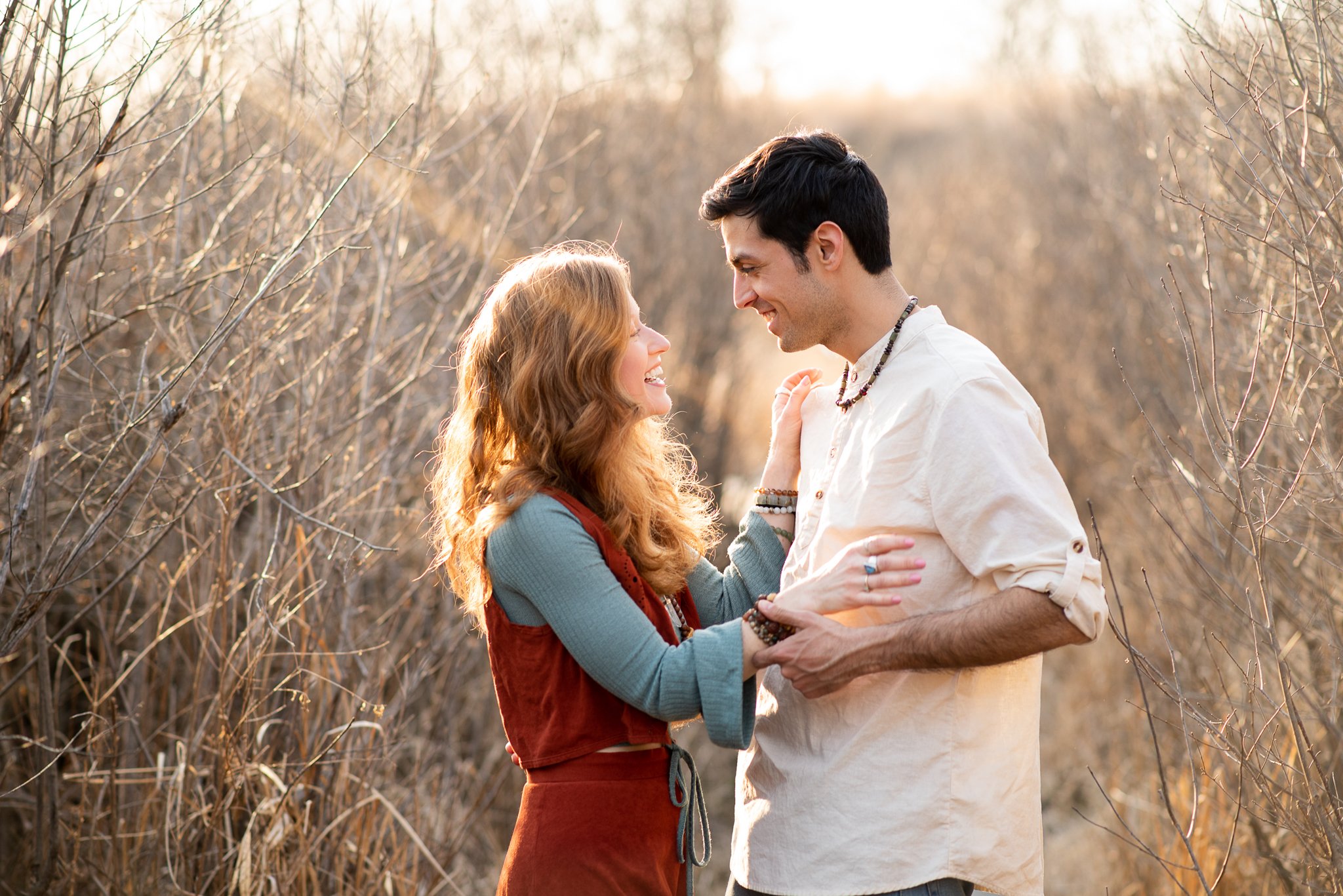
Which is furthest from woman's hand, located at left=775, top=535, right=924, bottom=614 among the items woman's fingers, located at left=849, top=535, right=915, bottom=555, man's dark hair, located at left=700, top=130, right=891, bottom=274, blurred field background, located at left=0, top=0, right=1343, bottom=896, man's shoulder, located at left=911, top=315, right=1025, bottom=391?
man's dark hair, located at left=700, top=130, right=891, bottom=274

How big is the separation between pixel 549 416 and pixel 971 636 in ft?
2.78

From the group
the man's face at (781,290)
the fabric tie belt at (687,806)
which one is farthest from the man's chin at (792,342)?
the fabric tie belt at (687,806)

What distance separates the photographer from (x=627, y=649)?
209cm

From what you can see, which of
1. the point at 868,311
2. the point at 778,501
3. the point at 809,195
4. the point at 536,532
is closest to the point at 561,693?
the point at 536,532

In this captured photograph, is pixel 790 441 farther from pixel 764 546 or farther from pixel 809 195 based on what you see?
pixel 809 195

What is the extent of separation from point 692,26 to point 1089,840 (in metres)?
7.13

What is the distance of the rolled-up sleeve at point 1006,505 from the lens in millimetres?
1973

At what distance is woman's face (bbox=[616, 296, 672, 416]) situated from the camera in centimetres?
236

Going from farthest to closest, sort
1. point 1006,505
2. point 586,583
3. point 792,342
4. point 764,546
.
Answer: point 764,546 < point 792,342 < point 586,583 < point 1006,505

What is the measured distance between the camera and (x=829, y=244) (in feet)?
7.89

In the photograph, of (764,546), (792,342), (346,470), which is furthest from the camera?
(346,470)

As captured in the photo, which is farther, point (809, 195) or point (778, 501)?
point (778, 501)

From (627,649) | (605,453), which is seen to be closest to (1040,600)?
(627,649)

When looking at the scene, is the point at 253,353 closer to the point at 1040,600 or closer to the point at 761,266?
the point at 761,266
